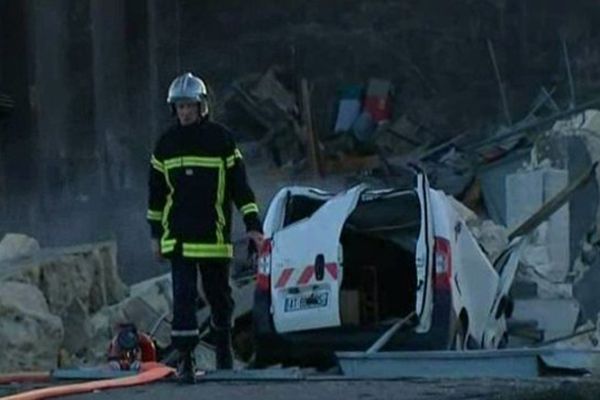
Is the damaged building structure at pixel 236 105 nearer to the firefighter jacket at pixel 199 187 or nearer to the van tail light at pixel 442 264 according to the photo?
the van tail light at pixel 442 264

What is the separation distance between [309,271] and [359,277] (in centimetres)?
35

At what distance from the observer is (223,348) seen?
10.6m

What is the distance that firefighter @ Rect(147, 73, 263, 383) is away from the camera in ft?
32.6

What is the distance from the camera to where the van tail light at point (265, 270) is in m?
12.1

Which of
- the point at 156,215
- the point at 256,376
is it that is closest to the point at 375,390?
the point at 256,376

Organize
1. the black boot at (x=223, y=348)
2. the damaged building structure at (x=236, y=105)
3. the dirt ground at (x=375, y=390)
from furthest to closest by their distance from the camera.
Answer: the damaged building structure at (x=236, y=105), the black boot at (x=223, y=348), the dirt ground at (x=375, y=390)

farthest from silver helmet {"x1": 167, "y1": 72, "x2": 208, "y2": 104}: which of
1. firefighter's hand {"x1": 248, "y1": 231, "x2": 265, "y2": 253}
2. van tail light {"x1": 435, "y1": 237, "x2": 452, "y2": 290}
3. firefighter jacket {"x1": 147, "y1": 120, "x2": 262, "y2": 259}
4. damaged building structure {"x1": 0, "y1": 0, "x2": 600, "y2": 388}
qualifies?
damaged building structure {"x1": 0, "y1": 0, "x2": 600, "y2": 388}

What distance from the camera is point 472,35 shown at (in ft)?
86.2

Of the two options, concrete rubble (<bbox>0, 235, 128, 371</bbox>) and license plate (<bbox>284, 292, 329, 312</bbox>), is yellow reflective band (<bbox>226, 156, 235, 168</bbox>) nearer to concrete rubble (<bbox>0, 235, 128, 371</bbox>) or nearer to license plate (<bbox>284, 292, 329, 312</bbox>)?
license plate (<bbox>284, 292, 329, 312</bbox>)

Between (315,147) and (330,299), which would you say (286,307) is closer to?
(330,299)

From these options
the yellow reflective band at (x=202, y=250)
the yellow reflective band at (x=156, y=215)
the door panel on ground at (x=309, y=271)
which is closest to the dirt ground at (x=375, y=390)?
the yellow reflective band at (x=202, y=250)

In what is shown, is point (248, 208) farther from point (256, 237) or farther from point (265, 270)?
point (265, 270)

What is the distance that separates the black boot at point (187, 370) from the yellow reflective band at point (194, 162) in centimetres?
94

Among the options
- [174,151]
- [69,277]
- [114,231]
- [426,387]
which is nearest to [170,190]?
[174,151]
